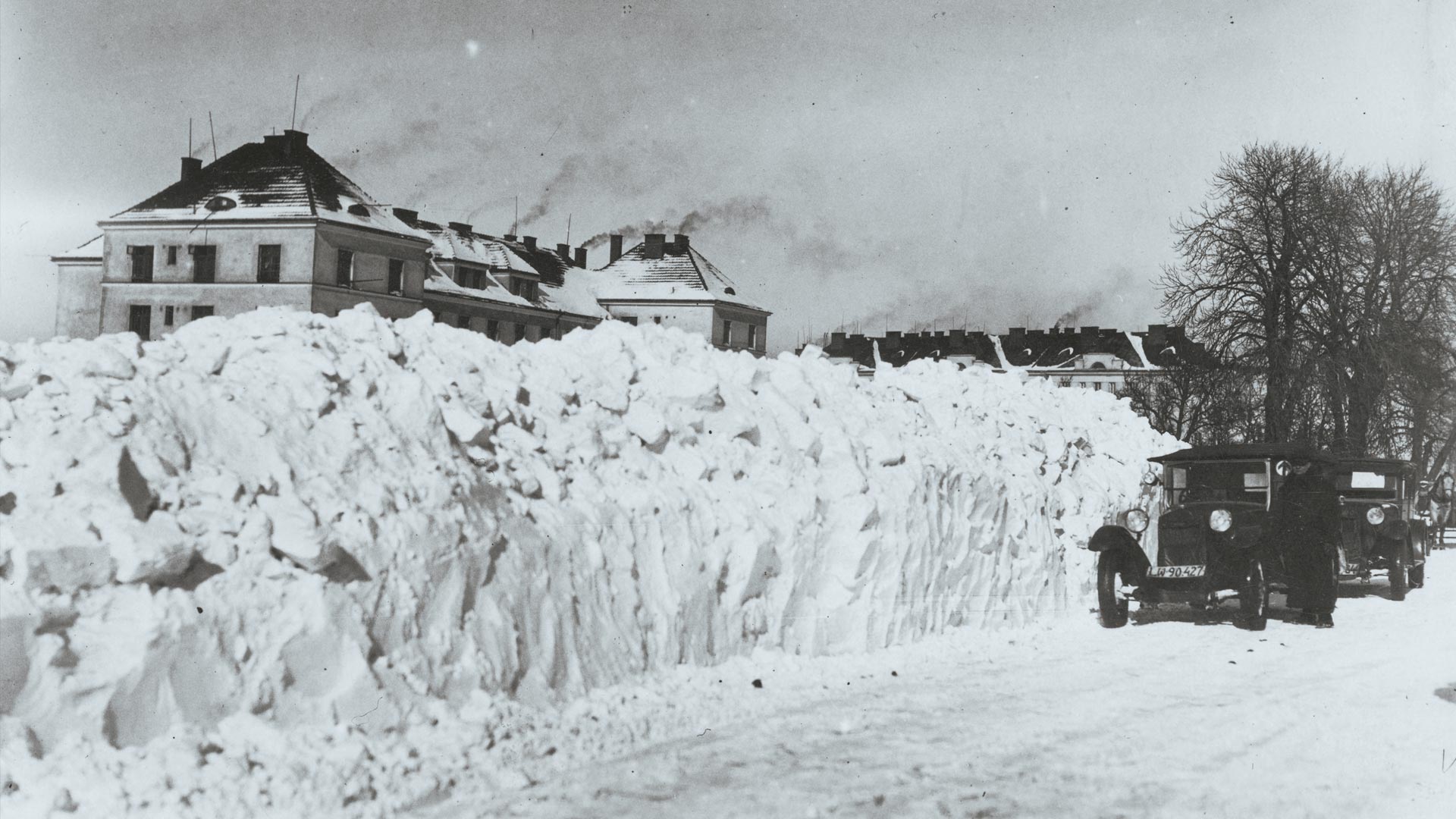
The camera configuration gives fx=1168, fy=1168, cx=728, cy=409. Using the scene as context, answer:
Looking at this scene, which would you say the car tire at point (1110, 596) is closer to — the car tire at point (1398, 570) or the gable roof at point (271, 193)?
the car tire at point (1398, 570)

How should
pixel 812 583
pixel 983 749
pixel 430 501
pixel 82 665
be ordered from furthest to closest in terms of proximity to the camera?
pixel 812 583
pixel 430 501
pixel 983 749
pixel 82 665

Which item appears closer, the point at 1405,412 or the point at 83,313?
the point at 1405,412

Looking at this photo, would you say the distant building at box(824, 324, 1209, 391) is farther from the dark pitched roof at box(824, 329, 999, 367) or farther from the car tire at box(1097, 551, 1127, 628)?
the car tire at box(1097, 551, 1127, 628)

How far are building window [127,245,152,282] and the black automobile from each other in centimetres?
3949

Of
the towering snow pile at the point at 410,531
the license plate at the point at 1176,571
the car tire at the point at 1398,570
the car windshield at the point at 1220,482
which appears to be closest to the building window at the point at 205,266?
the towering snow pile at the point at 410,531

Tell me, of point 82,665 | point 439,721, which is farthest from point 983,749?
point 82,665

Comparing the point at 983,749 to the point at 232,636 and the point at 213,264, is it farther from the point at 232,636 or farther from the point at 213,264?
the point at 213,264

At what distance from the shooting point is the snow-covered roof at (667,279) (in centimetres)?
6175

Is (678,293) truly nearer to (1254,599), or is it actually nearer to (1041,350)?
(1041,350)

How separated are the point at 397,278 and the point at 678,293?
18.8 meters

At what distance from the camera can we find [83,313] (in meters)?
43.4

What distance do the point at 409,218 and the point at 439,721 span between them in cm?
4976

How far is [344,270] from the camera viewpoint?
43.5 meters

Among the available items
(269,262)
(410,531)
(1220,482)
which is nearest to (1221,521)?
(1220,482)
